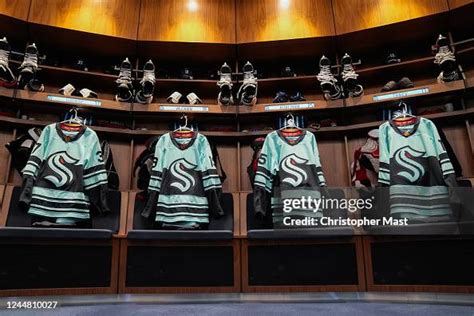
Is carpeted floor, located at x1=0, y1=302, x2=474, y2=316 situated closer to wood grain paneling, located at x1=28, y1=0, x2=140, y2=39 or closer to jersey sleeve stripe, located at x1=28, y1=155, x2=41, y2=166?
jersey sleeve stripe, located at x1=28, y1=155, x2=41, y2=166

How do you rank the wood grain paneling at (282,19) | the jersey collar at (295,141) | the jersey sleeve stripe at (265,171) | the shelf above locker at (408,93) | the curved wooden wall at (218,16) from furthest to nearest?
1. the wood grain paneling at (282,19)
2. the curved wooden wall at (218,16)
3. the shelf above locker at (408,93)
4. the jersey collar at (295,141)
5. the jersey sleeve stripe at (265,171)

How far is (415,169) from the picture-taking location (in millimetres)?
2221

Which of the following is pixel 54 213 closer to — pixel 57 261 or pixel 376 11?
pixel 57 261

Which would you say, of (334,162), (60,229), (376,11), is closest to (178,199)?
(60,229)

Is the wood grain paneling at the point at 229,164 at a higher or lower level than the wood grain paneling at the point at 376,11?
lower

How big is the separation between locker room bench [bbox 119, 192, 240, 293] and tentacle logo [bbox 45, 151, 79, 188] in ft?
1.96

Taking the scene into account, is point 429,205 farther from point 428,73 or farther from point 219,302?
point 428,73

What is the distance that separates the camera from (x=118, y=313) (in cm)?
165

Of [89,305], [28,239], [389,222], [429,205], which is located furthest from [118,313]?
[429,205]

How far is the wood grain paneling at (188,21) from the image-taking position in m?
3.22

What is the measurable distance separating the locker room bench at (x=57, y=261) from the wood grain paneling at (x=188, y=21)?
1.98 metres

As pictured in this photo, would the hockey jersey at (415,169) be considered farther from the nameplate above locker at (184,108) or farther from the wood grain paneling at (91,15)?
the wood grain paneling at (91,15)

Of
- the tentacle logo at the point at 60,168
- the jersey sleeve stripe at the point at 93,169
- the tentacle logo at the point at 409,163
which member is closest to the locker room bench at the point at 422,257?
the tentacle logo at the point at 409,163

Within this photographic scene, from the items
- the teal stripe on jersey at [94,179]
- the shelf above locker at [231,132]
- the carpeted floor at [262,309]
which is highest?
the shelf above locker at [231,132]
